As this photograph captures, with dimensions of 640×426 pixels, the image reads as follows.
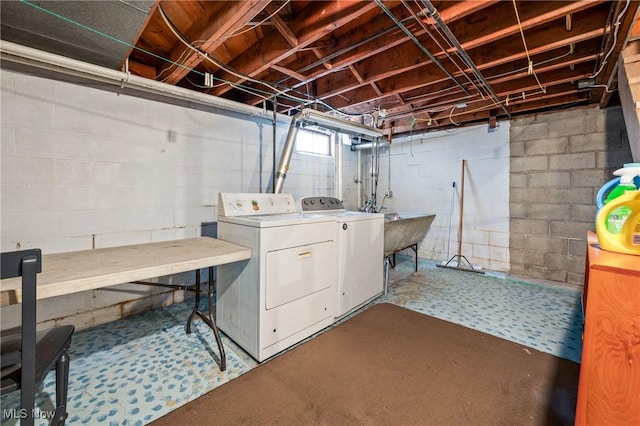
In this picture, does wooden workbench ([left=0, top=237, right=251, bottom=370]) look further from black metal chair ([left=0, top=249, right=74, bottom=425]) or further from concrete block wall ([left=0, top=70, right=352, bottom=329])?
concrete block wall ([left=0, top=70, right=352, bottom=329])

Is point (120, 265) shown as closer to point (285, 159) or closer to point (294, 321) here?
point (294, 321)

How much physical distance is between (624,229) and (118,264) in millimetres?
2546

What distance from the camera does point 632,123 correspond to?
203 cm

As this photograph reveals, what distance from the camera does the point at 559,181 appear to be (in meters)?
3.44

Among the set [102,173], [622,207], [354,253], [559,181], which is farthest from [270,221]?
[559,181]

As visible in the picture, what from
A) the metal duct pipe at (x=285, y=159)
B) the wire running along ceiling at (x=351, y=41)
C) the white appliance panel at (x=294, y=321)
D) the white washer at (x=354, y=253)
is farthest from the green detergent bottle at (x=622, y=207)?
the metal duct pipe at (x=285, y=159)

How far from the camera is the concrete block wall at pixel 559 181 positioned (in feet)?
10.4

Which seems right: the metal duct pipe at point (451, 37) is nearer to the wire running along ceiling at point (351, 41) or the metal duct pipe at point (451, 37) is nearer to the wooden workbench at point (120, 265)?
the wire running along ceiling at point (351, 41)

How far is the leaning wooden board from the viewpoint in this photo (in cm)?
113

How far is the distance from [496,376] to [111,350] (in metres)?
2.70

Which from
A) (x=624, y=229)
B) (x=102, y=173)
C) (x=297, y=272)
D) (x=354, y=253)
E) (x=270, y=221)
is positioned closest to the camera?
(x=624, y=229)

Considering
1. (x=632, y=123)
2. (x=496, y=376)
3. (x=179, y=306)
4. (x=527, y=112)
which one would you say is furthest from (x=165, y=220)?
(x=527, y=112)

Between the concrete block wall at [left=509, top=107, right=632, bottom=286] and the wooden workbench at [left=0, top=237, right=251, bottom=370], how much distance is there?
3.80 metres

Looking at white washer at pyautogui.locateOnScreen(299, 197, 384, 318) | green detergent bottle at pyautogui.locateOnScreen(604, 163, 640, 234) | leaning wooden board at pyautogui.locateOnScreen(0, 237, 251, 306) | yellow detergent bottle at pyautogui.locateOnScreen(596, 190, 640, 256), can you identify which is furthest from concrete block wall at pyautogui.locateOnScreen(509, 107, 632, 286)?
leaning wooden board at pyautogui.locateOnScreen(0, 237, 251, 306)
